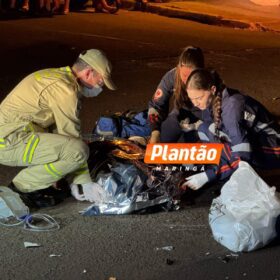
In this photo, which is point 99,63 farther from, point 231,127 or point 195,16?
point 195,16

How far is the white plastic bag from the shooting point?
373 centimetres

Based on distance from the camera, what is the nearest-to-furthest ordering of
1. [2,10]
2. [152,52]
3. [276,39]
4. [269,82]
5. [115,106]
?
[115,106] → [269,82] → [152,52] → [276,39] → [2,10]

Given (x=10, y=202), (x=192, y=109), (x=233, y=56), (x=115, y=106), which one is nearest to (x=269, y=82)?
(x=233, y=56)

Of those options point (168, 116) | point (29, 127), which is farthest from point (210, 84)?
point (29, 127)

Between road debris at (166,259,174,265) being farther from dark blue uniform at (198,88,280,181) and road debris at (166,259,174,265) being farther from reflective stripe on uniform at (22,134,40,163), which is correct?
reflective stripe on uniform at (22,134,40,163)

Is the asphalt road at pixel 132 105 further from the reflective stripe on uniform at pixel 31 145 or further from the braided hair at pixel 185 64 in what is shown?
the braided hair at pixel 185 64

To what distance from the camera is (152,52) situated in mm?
10531

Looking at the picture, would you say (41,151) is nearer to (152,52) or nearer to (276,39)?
(152,52)

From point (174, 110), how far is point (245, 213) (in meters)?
1.52

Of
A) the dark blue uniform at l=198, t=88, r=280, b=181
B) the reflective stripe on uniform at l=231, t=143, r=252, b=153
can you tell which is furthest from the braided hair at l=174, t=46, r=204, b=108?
the reflective stripe on uniform at l=231, t=143, r=252, b=153

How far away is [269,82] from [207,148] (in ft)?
16.3

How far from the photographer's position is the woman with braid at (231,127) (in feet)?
14.1

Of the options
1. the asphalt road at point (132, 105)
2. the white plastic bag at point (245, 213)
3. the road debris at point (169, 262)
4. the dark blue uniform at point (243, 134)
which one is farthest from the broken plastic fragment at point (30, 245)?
the dark blue uniform at point (243, 134)

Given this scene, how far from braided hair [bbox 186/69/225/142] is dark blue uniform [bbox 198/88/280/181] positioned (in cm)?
4
